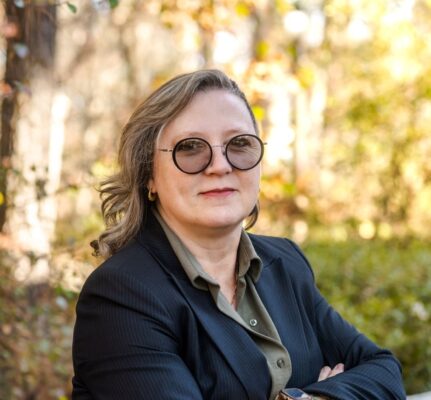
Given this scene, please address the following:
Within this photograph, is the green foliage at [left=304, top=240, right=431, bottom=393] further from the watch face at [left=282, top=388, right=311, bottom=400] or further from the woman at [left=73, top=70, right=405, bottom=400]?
the watch face at [left=282, top=388, right=311, bottom=400]

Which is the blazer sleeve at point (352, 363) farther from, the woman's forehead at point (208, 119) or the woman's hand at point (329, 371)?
the woman's forehead at point (208, 119)

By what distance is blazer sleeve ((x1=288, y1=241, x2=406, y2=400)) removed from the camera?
2.54 meters

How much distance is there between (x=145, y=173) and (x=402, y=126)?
9.26 meters

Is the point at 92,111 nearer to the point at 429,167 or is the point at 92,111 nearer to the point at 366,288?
the point at 429,167

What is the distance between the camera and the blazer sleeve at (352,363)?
2535 mm

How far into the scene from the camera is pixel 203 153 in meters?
2.46

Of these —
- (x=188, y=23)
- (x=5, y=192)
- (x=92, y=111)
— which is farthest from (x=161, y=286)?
(x=92, y=111)

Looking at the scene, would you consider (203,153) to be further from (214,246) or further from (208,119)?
(214,246)

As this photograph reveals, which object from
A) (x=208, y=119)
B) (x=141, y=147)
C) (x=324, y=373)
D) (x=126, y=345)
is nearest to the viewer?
(x=126, y=345)

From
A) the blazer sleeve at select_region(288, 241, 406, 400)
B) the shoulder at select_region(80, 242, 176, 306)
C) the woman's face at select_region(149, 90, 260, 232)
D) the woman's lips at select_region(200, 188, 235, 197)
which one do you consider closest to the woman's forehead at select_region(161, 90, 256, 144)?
the woman's face at select_region(149, 90, 260, 232)

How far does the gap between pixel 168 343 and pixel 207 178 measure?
542mm

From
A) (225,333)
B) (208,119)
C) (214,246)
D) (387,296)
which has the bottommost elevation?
(387,296)

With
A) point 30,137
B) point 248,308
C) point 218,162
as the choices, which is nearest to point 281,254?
point 248,308

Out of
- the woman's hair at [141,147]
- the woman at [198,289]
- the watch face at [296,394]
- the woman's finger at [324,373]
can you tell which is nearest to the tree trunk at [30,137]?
the woman's hair at [141,147]
